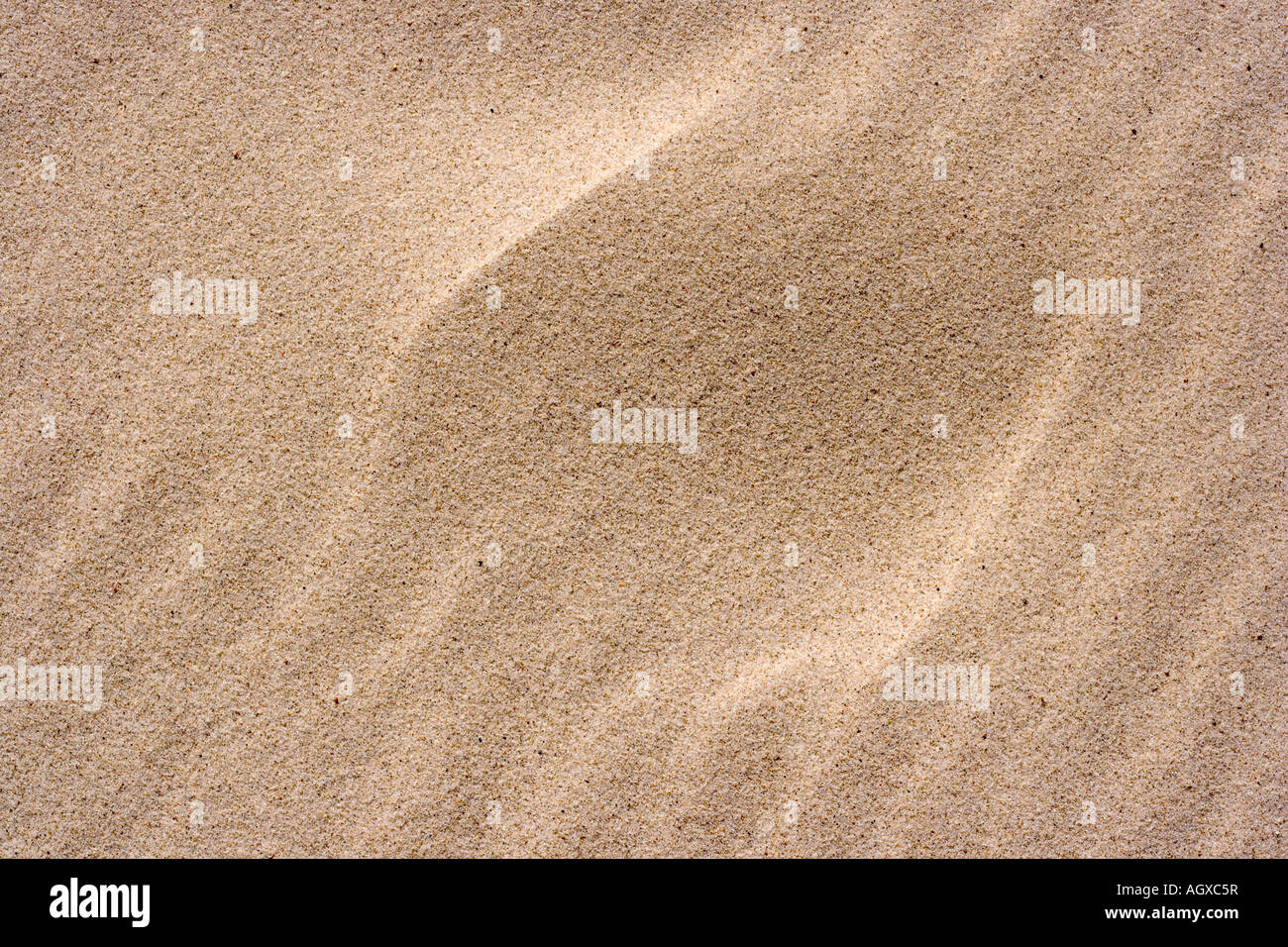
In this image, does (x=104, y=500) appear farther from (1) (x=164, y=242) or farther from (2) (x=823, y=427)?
(2) (x=823, y=427)

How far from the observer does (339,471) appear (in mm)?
3061

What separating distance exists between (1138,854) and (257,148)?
3.88 m

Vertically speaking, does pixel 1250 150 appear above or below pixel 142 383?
above

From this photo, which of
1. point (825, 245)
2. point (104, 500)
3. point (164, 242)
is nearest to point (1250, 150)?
point (825, 245)

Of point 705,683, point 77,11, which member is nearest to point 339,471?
point 705,683

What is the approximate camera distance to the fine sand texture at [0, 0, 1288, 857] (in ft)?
9.96

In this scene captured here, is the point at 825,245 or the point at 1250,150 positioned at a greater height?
Answer: the point at 1250,150

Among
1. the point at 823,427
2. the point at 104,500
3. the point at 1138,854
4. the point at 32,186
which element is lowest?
the point at 1138,854

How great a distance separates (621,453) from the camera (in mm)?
3070

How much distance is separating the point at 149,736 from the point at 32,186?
194 centimetres

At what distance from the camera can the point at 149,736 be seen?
304 centimetres

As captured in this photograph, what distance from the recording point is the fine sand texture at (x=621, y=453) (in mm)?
3035
